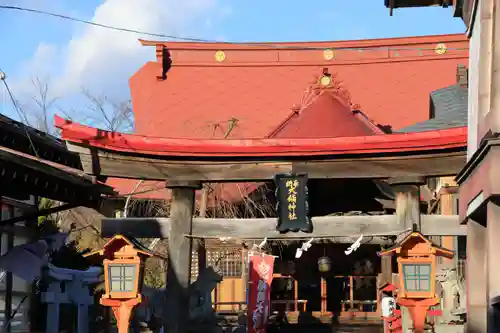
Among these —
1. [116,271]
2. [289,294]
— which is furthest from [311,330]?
[116,271]

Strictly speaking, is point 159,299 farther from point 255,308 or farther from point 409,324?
point 409,324

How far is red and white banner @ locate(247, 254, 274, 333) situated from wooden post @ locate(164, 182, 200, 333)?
1.62 meters

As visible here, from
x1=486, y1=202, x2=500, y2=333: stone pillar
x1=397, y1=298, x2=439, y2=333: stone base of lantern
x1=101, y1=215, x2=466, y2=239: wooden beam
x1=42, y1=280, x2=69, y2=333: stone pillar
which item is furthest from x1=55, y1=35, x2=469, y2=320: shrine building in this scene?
x1=486, y1=202, x2=500, y2=333: stone pillar

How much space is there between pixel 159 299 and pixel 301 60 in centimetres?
1702

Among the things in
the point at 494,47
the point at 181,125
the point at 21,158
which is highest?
the point at 181,125

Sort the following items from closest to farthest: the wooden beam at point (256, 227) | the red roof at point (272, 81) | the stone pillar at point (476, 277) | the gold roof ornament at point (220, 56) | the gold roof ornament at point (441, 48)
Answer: the stone pillar at point (476, 277)
the wooden beam at point (256, 227)
the red roof at point (272, 81)
the gold roof ornament at point (441, 48)
the gold roof ornament at point (220, 56)

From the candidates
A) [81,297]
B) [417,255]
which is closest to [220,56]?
[81,297]

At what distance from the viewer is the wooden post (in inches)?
478

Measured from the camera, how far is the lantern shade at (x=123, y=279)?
1086 centimetres

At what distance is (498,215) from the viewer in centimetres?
676

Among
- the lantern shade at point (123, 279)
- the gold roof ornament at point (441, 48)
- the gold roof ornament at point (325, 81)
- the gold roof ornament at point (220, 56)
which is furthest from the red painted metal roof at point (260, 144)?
the gold roof ornament at point (220, 56)

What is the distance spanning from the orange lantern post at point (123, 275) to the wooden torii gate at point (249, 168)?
1.32 meters

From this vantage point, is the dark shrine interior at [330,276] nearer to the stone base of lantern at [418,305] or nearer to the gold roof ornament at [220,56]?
the gold roof ornament at [220,56]

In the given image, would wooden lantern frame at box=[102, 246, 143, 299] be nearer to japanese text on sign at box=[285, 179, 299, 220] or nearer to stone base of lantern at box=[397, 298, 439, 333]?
japanese text on sign at box=[285, 179, 299, 220]
